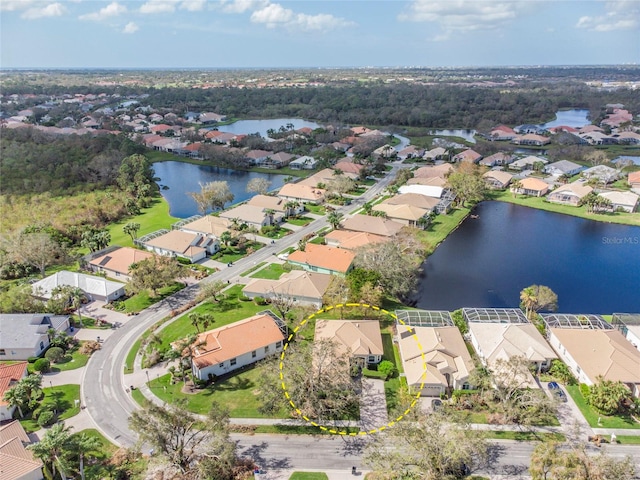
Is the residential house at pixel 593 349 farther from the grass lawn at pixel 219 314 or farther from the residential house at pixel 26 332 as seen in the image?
the residential house at pixel 26 332

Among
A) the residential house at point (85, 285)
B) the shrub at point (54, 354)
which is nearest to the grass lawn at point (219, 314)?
the shrub at point (54, 354)

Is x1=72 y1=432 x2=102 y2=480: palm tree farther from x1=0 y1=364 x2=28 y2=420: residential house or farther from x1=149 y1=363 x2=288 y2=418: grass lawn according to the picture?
x1=0 y1=364 x2=28 y2=420: residential house

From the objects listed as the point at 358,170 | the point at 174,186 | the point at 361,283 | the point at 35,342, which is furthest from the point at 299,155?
the point at 35,342

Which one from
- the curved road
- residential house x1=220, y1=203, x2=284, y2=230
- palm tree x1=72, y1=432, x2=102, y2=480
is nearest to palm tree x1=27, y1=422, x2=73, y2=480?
palm tree x1=72, y1=432, x2=102, y2=480

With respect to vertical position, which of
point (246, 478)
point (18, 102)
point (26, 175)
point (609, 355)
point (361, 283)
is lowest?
point (246, 478)

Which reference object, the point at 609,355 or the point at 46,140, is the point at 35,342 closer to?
the point at 609,355

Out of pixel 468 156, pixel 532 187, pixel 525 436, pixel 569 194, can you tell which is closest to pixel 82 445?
pixel 525 436

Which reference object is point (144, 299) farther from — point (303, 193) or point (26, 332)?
point (303, 193)
